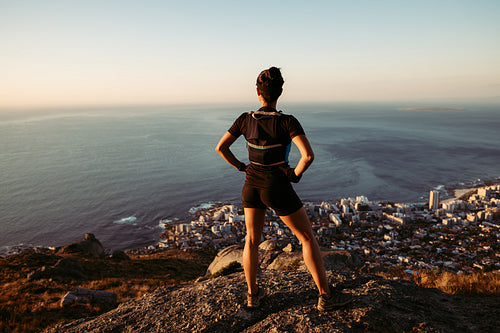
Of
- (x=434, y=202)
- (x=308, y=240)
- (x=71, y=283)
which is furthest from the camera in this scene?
(x=434, y=202)

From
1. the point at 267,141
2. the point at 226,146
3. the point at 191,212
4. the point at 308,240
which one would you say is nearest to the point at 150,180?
the point at 191,212

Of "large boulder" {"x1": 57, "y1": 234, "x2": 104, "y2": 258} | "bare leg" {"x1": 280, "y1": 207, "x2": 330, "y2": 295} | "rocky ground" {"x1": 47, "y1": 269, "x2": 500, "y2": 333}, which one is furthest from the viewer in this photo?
"large boulder" {"x1": 57, "y1": 234, "x2": 104, "y2": 258}

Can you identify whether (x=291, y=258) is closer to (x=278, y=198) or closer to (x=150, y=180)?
(x=278, y=198)

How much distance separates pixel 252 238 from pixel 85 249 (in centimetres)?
2117

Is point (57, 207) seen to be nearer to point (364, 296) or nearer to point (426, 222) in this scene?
point (364, 296)

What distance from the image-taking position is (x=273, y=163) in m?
2.77

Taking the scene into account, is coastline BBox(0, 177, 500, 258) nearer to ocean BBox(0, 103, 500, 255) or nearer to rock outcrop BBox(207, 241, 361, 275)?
ocean BBox(0, 103, 500, 255)

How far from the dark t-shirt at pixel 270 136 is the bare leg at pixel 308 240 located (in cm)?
44

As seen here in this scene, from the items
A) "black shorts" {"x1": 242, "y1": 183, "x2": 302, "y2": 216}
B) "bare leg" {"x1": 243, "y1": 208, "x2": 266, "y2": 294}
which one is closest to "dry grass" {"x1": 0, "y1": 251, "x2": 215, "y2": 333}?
"bare leg" {"x1": 243, "y1": 208, "x2": 266, "y2": 294}

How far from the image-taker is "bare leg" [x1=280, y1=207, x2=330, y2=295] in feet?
9.47

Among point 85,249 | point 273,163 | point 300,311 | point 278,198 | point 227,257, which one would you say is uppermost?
point 273,163

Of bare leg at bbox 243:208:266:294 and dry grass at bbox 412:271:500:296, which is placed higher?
bare leg at bbox 243:208:266:294

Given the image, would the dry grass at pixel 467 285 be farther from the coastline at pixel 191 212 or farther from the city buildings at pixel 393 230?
the coastline at pixel 191 212


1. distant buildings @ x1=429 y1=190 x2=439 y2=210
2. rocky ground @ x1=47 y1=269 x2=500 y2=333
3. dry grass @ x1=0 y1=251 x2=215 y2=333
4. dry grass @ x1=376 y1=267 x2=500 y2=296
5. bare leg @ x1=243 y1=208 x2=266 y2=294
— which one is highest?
bare leg @ x1=243 y1=208 x2=266 y2=294
